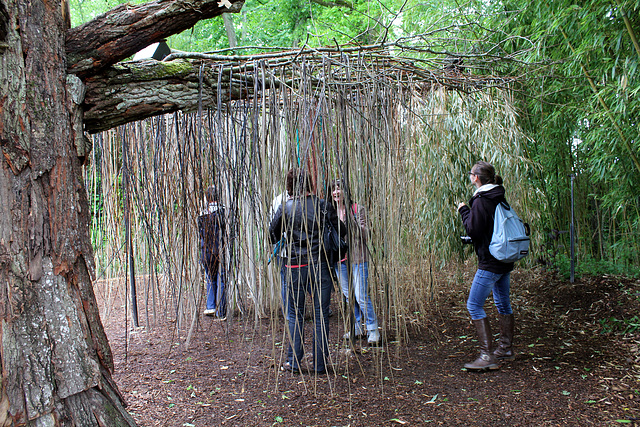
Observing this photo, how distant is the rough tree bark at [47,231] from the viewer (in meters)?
1.34

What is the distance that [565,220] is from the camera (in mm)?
4660

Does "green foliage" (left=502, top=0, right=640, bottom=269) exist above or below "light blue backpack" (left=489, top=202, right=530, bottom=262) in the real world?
above

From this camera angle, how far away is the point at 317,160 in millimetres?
1910

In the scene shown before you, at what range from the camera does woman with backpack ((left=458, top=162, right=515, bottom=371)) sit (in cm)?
264

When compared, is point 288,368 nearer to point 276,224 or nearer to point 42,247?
point 276,224

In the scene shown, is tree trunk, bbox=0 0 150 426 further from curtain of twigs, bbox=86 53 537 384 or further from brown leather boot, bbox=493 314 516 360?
brown leather boot, bbox=493 314 516 360

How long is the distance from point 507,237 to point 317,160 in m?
1.32

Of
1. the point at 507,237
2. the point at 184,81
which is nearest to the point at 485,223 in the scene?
the point at 507,237

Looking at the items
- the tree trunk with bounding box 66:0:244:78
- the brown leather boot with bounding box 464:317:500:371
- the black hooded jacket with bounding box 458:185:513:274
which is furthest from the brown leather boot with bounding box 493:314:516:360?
the tree trunk with bounding box 66:0:244:78

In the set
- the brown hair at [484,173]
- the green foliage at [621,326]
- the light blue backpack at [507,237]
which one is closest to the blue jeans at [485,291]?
the light blue backpack at [507,237]

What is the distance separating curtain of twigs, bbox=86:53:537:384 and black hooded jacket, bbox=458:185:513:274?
38 cm

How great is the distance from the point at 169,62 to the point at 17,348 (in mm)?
1158

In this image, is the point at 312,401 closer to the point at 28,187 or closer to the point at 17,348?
the point at 17,348

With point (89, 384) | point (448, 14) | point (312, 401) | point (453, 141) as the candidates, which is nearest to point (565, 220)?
point (453, 141)
